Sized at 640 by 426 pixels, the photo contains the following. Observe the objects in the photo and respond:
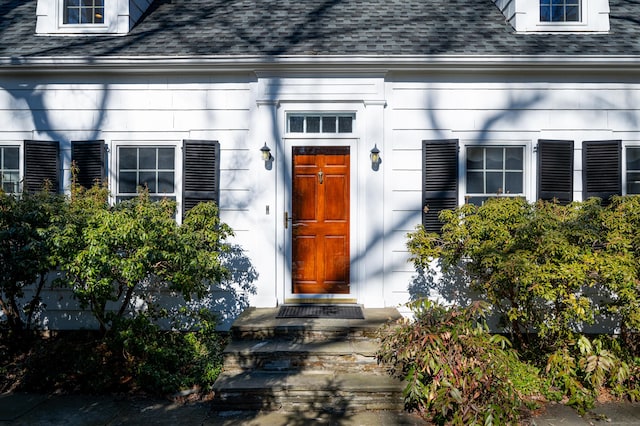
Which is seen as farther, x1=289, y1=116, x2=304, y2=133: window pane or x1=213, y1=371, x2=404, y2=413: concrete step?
x1=289, y1=116, x2=304, y2=133: window pane

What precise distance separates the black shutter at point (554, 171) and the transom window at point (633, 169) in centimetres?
84

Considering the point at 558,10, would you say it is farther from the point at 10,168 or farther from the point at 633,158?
the point at 10,168

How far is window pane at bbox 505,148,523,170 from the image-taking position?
595 centimetres

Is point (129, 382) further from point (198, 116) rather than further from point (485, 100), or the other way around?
point (485, 100)

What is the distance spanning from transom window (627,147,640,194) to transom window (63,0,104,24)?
7415 millimetres

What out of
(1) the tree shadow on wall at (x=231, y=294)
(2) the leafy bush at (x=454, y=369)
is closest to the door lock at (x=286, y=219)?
(1) the tree shadow on wall at (x=231, y=294)

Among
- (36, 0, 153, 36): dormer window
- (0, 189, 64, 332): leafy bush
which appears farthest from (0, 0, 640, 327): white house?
(0, 189, 64, 332): leafy bush

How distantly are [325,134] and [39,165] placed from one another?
368cm

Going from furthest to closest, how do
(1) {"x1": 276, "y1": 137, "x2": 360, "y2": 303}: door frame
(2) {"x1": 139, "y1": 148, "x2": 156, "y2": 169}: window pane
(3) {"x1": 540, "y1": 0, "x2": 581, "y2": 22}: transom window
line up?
(3) {"x1": 540, "y1": 0, "x2": 581, "y2": 22}: transom window → (2) {"x1": 139, "y1": 148, "x2": 156, "y2": 169}: window pane → (1) {"x1": 276, "y1": 137, "x2": 360, "y2": 303}: door frame

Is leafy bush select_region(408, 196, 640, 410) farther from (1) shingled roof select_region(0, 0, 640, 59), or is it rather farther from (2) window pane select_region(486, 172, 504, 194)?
(1) shingled roof select_region(0, 0, 640, 59)

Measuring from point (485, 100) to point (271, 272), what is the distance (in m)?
3.51

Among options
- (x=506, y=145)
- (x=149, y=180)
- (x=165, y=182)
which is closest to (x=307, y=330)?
(x=165, y=182)

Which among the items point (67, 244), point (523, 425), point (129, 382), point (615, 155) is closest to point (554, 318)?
point (523, 425)

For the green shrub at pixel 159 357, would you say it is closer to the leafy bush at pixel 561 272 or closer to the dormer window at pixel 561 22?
the leafy bush at pixel 561 272
